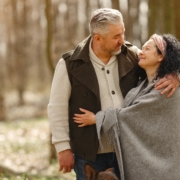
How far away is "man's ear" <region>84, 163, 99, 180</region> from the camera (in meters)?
4.67

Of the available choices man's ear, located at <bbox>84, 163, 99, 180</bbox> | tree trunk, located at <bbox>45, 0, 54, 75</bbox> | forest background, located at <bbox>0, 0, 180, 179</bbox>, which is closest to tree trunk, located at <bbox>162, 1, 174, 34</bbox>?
forest background, located at <bbox>0, 0, 180, 179</bbox>

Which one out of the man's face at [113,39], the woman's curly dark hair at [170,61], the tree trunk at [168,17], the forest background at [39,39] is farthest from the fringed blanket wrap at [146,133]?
the tree trunk at [168,17]

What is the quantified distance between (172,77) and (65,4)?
21.2 meters

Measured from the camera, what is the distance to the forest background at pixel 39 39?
10367mm

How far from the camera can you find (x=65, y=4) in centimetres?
2528

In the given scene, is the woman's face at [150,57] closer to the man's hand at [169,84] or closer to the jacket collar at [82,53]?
the man's hand at [169,84]

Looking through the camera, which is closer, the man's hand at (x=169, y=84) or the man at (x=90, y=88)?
the man's hand at (x=169, y=84)

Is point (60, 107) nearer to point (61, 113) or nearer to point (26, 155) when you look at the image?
point (61, 113)

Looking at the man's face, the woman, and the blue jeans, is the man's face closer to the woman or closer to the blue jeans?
the woman

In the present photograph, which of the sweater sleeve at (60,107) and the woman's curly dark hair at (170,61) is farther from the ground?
the woman's curly dark hair at (170,61)

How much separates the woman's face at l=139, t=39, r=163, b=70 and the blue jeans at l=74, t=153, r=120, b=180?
98 centimetres

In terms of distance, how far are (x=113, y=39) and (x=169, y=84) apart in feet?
2.33

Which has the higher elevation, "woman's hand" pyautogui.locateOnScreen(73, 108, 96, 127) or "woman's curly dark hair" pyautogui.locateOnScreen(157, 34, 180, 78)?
→ "woman's curly dark hair" pyautogui.locateOnScreen(157, 34, 180, 78)

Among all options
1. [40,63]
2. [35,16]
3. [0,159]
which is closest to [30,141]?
[0,159]
